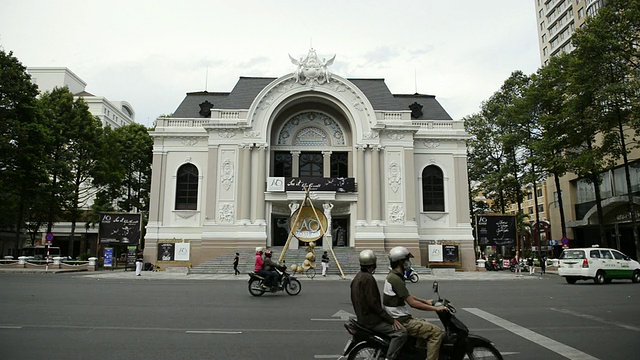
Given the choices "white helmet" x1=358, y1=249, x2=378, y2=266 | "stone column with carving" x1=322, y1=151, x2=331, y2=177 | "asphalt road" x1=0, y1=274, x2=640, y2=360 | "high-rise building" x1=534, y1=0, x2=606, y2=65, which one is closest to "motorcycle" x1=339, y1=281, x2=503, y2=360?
"white helmet" x1=358, y1=249, x2=378, y2=266

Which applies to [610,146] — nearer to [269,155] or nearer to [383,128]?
[383,128]

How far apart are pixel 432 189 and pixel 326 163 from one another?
8.66 meters

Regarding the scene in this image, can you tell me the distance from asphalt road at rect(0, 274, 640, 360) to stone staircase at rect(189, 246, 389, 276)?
13.9 metres

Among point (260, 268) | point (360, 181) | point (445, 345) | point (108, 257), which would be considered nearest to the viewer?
point (445, 345)

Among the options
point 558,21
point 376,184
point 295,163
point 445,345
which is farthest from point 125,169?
point 558,21

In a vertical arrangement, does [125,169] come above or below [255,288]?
above

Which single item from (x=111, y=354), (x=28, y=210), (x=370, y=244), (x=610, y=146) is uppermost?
(x=610, y=146)

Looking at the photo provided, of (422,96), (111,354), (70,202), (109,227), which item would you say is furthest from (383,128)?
(111,354)

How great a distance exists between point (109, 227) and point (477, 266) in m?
26.9

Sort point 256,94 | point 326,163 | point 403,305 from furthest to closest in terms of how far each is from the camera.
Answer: point 256,94 → point 326,163 → point 403,305

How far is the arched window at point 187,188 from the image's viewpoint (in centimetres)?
3647

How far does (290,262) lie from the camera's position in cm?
3056

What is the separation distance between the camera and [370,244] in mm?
33531

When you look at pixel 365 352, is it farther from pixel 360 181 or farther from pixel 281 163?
pixel 281 163
